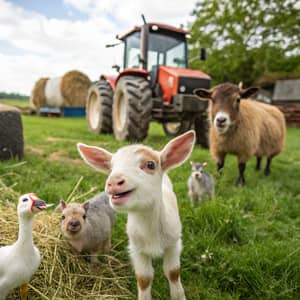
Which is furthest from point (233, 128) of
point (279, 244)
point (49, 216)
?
point (49, 216)

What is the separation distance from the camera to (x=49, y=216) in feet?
9.07

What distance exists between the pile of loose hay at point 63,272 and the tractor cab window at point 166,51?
608cm

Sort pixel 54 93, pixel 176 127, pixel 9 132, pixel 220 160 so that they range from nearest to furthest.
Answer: pixel 9 132 → pixel 220 160 → pixel 176 127 → pixel 54 93

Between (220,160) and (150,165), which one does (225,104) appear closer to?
(220,160)

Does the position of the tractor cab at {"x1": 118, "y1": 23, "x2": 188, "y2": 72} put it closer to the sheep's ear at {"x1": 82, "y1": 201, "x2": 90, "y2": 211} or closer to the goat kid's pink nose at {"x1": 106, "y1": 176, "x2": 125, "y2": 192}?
the sheep's ear at {"x1": 82, "y1": 201, "x2": 90, "y2": 211}

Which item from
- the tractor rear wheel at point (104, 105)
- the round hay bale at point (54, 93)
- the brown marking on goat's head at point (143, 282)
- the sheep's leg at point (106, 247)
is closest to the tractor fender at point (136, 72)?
the tractor rear wheel at point (104, 105)

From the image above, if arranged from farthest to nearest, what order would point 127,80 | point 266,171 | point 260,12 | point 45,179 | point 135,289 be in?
point 260,12, point 127,80, point 266,171, point 45,179, point 135,289

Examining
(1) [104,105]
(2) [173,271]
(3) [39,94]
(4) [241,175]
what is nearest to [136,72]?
(1) [104,105]

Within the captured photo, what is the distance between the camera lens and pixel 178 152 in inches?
74.5

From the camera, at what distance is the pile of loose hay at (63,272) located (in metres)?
2.09

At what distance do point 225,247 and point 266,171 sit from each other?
3.37m

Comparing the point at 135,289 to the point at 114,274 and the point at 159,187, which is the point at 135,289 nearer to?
the point at 114,274

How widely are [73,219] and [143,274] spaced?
0.64m

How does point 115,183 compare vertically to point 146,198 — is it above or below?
above
